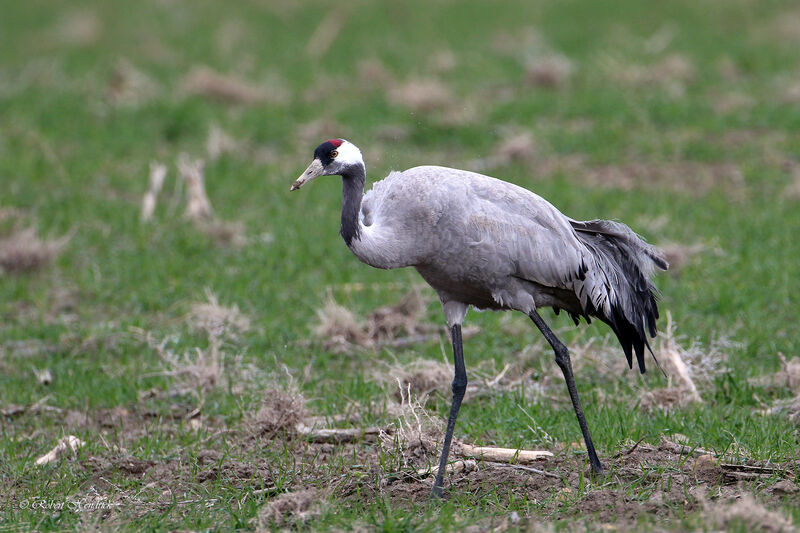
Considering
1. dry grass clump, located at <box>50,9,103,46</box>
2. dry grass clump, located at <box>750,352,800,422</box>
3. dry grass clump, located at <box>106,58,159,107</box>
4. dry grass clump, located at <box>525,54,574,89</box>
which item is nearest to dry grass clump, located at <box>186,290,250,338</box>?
dry grass clump, located at <box>750,352,800,422</box>

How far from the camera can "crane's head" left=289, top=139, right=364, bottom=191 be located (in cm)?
526

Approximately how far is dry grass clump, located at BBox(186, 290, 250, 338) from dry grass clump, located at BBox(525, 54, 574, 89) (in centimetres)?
812

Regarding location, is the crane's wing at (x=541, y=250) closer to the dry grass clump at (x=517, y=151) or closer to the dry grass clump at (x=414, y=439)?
the dry grass clump at (x=414, y=439)

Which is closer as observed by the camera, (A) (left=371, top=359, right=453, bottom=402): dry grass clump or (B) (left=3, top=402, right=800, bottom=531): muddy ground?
(B) (left=3, top=402, right=800, bottom=531): muddy ground

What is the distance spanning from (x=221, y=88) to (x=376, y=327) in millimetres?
7880

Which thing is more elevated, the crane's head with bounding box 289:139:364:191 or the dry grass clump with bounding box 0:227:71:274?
the crane's head with bounding box 289:139:364:191

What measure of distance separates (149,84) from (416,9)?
7258mm

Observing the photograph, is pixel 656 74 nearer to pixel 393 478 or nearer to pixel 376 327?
pixel 376 327

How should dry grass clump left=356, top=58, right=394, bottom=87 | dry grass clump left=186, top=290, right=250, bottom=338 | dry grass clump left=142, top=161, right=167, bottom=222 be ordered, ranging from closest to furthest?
1. dry grass clump left=186, top=290, right=250, bottom=338
2. dry grass clump left=142, top=161, right=167, bottom=222
3. dry grass clump left=356, top=58, right=394, bottom=87

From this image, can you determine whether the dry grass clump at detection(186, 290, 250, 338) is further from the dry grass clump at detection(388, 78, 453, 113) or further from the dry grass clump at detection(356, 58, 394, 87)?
the dry grass clump at detection(356, 58, 394, 87)

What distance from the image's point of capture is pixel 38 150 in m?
13.1

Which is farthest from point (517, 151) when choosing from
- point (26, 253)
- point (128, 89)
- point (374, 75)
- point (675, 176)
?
point (128, 89)

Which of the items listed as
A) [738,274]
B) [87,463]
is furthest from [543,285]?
[738,274]

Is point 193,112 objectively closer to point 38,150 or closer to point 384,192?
point 38,150
